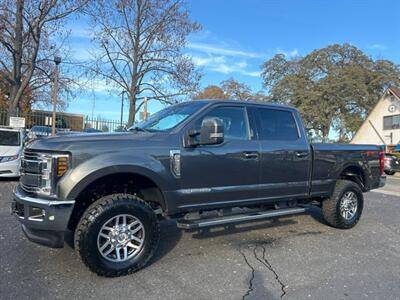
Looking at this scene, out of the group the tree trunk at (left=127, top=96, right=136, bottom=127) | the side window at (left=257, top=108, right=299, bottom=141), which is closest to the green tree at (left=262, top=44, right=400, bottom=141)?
the tree trunk at (left=127, top=96, right=136, bottom=127)

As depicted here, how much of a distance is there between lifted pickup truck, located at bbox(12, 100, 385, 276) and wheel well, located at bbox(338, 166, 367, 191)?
2.49 feet

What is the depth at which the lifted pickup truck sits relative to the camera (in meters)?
4.18

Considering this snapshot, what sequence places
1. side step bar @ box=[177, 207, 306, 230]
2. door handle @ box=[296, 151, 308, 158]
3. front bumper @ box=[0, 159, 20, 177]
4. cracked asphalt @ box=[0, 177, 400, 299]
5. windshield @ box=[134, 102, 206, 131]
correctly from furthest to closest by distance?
1. front bumper @ box=[0, 159, 20, 177]
2. door handle @ box=[296, 151, 308, 158]
3. windshield @ box=[134, 102, 206, 131]
4. side step bar @ box=[177, 207, 306, 230]
5. cracked asphalt @ box=[0, 177, 400, 299]

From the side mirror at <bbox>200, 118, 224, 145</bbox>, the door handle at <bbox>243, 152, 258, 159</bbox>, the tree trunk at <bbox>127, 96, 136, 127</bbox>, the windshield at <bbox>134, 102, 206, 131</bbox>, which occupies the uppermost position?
the tree trunk at <bbox>127, 96, 136, 127</bbox>

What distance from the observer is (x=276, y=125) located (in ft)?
20.0

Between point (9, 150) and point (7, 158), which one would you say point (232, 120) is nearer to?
point (7, 158)

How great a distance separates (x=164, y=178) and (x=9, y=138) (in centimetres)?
965

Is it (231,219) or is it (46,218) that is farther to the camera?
(231,219)

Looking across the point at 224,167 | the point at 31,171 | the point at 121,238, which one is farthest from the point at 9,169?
the point at 224,167

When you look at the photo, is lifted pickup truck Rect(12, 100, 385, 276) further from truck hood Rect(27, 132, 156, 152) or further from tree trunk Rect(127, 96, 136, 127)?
tree trunk Rect(127, 96, 136, 127)

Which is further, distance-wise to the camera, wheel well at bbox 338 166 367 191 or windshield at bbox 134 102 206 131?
wheel well at bbox 338 166 367 191

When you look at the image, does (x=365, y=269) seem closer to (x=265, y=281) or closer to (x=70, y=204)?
(x=265, y=281)

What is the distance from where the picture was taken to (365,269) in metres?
4.88

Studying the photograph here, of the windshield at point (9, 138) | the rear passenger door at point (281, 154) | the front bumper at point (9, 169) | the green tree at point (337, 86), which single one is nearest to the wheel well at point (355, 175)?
the rear passenger door at point (281, 154)
